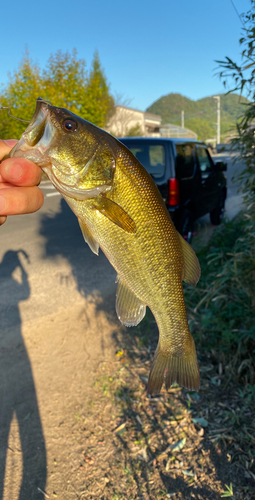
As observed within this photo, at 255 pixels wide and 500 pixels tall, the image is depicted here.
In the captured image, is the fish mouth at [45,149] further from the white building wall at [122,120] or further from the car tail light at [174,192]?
the white building wall at [122,120]

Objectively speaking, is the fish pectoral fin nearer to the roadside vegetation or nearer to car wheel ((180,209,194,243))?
the roadside vegetation

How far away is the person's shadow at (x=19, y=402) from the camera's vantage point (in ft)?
7.97

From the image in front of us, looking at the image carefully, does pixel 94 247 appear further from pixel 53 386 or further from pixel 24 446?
pixel 53 386

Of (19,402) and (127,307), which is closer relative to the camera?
(127,307)

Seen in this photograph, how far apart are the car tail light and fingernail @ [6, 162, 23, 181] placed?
4.09m

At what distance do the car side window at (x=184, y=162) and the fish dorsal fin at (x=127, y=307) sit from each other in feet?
13.8

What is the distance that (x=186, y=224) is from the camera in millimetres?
5852

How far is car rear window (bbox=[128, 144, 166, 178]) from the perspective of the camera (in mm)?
5281

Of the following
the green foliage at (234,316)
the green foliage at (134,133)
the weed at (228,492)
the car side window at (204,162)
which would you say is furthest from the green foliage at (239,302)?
the green foliage at (134,133)

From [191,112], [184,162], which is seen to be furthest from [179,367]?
[191,112]

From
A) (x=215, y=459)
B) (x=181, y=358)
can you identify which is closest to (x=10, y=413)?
(x=215, y=459)

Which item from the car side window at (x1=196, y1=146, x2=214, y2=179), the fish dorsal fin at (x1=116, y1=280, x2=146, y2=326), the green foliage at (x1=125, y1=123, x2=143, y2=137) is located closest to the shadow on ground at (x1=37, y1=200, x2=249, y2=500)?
the fish dorsal fin at (x1=116, y1=280, x2=146, y2=326)

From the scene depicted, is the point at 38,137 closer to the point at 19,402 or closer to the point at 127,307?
the point at 127,307

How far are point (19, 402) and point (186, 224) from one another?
13.0 feet
